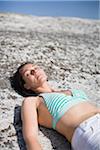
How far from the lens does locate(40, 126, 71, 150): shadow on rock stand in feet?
9.84

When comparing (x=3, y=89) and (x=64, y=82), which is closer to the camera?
(x=3, y=89)

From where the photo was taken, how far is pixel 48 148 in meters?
2.96

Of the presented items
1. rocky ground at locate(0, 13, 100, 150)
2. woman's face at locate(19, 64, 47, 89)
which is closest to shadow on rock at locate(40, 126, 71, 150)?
rocky ground at locate(0, 13, 100, 150)

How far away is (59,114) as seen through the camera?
3012 millimetres

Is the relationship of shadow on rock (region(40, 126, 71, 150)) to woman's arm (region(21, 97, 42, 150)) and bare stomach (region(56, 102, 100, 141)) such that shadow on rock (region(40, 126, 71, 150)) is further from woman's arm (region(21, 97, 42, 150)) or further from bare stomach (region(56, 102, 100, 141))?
woman's arm (region(21, 97, 42, 150))

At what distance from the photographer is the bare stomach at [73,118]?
2893mm

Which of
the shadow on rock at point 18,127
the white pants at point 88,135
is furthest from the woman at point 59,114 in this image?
the shadow on rock at point 18,127

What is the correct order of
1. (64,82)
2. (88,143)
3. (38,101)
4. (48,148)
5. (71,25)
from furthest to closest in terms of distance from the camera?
(71,25) < (64,82) < (38,101) < (48,148) < (88,143)

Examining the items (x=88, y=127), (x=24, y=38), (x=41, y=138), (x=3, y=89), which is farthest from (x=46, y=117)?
(x=24, y=38)

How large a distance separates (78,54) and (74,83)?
0.99m

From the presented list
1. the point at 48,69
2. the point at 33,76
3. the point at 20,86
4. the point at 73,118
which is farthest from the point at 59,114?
the point at 48,69

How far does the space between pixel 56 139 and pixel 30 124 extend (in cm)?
29

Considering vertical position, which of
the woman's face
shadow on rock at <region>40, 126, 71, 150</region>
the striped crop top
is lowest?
shadow on rock at <region>40, 126, 71, 150</region>

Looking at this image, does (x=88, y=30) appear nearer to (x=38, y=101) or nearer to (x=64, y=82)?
(x=64, y=82)
